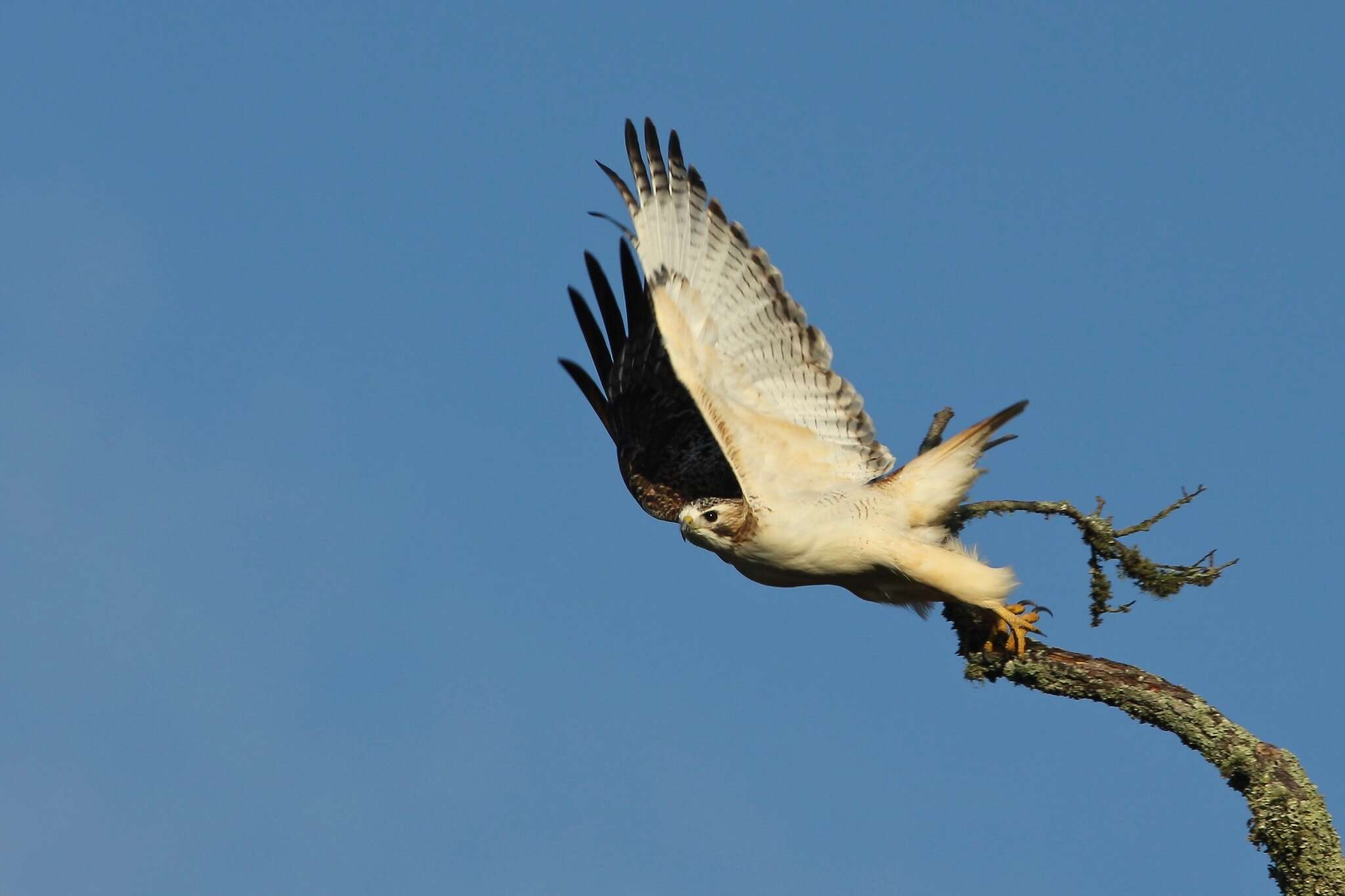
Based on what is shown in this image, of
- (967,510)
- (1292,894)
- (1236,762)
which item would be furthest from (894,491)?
(1292,894)

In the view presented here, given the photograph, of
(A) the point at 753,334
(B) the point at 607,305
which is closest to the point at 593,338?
(B) the point at 607,305

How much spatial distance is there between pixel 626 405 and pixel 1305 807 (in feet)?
16.6

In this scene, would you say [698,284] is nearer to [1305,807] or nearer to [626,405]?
[626,405]

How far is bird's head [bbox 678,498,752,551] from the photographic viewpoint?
914 cm

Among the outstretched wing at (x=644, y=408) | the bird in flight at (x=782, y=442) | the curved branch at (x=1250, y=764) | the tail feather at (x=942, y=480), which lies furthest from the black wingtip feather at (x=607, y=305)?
the curved branch at (x=1250, y=764)

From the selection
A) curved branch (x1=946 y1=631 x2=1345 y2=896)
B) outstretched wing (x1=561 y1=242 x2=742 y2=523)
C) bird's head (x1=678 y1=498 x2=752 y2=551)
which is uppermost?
outstretched wing (x1=561 y1=242 x2=742 y2=523)

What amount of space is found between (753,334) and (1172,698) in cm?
311

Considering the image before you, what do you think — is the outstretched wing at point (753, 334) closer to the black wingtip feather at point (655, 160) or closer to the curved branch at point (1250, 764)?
the black wingtip feather at point (655, 160)

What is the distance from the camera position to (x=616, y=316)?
11102 millimetres

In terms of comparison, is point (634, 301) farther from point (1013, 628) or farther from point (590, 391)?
point (1013, 628)

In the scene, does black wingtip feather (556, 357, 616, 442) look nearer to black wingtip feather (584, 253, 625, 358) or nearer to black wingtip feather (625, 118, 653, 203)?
black wingtip feather (584, 253, 625, 358)

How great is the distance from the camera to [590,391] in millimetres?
11273

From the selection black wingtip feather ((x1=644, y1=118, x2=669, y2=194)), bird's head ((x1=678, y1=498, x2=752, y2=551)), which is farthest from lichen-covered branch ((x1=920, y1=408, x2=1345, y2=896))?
black wingtip feather ((x1=644, y1=118, x2=669, y2=194))

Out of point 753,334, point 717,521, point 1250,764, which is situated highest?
point 753,334
